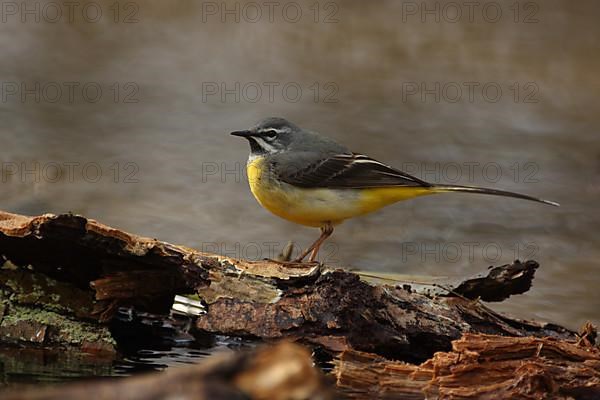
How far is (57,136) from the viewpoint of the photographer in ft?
41.4

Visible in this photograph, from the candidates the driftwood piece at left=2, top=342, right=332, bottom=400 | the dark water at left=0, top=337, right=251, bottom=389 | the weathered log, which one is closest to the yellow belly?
the weathered log

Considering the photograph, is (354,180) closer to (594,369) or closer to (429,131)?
(594,369)

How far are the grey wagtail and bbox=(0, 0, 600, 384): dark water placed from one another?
1.76 meters

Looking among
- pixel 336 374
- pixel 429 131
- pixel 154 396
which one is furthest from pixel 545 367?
pixel 429 131

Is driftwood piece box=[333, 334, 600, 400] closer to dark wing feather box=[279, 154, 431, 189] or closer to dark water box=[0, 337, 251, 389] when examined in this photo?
dark water box=[0, 337, 251, 389]

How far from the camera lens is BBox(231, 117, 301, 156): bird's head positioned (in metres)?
8.17

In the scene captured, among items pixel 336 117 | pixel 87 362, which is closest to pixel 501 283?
pixel 87 362

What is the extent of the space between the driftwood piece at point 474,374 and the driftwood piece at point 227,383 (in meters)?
2.60

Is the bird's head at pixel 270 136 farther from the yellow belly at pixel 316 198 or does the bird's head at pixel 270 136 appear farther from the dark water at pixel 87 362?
the dark water at pixel 87 362

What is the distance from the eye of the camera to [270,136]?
821cm

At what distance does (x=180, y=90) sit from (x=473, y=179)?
4063 mm

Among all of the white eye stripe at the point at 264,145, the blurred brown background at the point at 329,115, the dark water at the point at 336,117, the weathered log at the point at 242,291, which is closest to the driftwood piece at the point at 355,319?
the weathered log at the point at 242,291

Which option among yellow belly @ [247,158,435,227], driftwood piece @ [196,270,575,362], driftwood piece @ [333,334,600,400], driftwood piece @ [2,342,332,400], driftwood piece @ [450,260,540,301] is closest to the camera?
driftwood piece @ [2,342,332,400]

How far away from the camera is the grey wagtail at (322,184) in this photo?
307 inches
